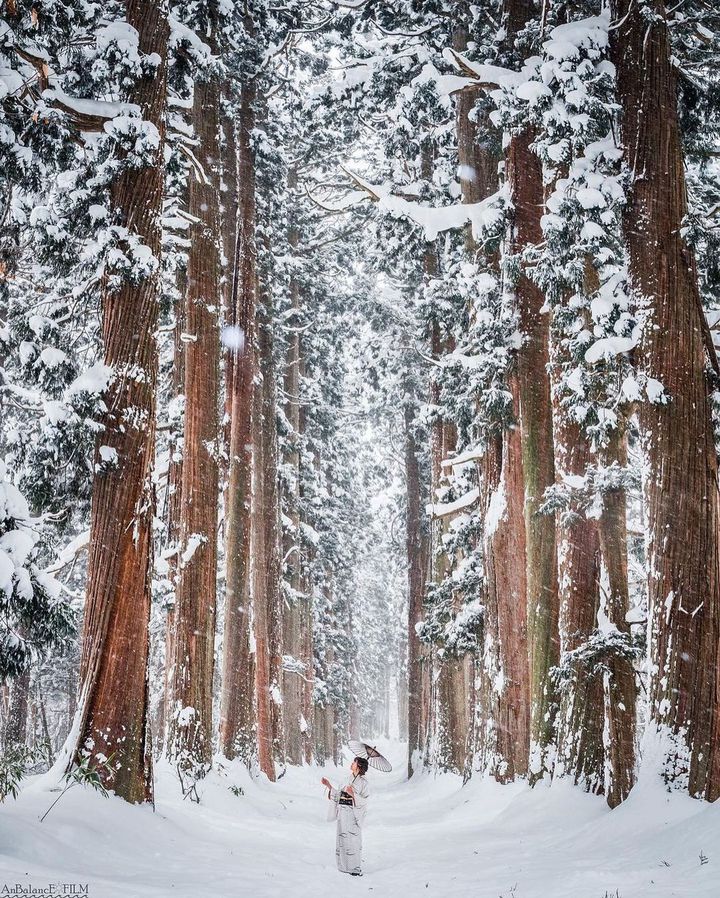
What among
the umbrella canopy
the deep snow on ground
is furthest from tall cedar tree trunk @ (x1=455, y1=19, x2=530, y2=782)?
the umbrella canopy

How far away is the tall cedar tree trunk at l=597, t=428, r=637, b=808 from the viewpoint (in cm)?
823

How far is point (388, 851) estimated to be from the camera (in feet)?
31.3

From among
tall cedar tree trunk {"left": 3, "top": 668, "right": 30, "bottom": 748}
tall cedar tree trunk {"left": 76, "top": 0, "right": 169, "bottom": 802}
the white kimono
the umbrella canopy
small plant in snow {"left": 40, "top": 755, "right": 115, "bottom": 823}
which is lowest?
tall cedar tree trunk {"left": 3, "top": 668, "right": 30, "bottom": 748}

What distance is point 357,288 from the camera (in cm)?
2394

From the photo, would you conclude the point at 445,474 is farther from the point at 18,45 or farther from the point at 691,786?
the point at 18,45

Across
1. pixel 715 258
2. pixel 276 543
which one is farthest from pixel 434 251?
pixel 715 258

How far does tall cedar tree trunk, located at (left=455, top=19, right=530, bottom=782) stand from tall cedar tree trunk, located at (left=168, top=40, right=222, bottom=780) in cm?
437

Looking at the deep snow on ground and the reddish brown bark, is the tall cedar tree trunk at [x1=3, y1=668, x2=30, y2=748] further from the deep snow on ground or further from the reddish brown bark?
the reddish brown bark

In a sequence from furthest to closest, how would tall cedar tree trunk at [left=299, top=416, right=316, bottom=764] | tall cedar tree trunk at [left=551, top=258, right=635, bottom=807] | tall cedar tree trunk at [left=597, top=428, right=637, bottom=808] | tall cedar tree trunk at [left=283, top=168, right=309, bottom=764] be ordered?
tall cedar tree trunk at [left=299, top=416, right=316, bottom=764]
tall cedar tree trunk at [left=283, top=168, right=309, bottom=764]
tall cedar tree trunk at [left=551, top=258, right=635, bottom=807]
tall cedar tree trunk at [left=597, top=428, right=637, bottom=808]

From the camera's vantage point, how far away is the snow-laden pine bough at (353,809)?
7.75 meters

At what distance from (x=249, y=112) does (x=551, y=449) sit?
396 inches

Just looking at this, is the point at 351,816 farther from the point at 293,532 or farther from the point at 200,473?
the point at 293,532

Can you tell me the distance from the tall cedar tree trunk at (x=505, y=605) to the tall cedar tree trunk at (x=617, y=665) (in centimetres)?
285

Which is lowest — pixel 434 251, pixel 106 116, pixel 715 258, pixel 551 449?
pixel 551 449
